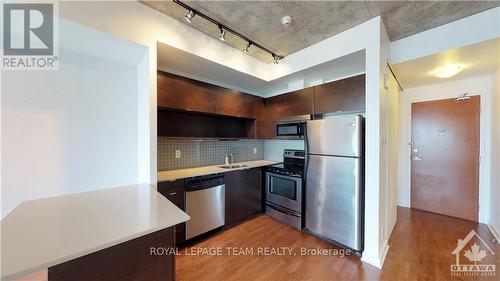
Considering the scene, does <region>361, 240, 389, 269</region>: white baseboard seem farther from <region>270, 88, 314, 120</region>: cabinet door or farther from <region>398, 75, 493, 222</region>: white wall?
<region>398, 75, 493, 222</region>: white wall

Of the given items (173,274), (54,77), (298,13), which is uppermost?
(298,13)

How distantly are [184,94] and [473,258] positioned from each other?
3.93 m

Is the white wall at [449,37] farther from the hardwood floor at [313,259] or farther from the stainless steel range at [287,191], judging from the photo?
the hardwood floor at [313,259]

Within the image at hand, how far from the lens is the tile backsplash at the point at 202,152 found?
2663 millimetres

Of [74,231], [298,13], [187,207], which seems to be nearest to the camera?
[74,231]

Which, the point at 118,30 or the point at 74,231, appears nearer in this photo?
the point at 74,231

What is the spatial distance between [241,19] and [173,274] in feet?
7.71

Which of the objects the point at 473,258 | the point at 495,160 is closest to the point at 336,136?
the point at 473,258

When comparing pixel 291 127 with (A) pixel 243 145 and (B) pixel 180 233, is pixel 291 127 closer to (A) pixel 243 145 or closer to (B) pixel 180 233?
(A) pixel 243 145

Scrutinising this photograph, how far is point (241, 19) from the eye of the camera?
6.64 feet

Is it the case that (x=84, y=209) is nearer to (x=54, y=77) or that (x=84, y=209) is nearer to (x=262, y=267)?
(x=54, y=77)

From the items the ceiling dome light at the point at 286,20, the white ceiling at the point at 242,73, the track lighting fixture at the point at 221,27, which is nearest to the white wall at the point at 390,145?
the white ceiling at the point at 242,73

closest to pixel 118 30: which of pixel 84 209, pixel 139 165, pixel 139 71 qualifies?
pixel 139 71

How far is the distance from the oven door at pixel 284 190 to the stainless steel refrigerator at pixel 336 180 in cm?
13
